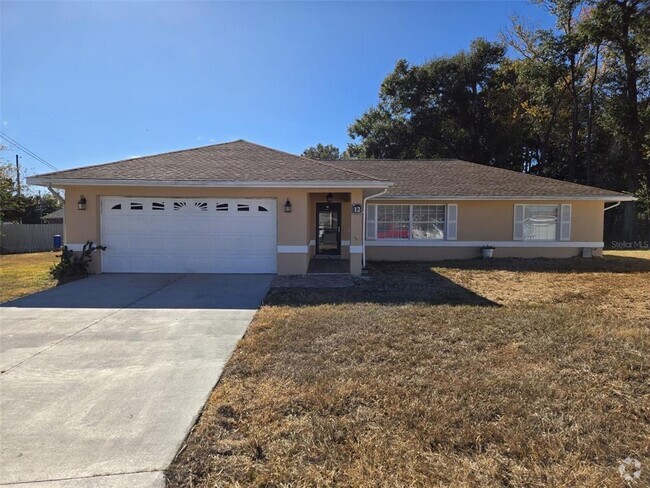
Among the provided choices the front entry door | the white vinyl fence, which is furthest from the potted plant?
the white vinyl fence

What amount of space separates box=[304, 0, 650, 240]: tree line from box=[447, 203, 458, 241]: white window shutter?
13.0 m

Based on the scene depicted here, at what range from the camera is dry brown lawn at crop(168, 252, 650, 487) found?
2693mm

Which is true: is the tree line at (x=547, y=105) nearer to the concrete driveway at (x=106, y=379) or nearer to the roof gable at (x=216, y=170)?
the roof gable at (x=216, y=170)

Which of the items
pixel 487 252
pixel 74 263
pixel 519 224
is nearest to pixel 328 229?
pixel 487 252

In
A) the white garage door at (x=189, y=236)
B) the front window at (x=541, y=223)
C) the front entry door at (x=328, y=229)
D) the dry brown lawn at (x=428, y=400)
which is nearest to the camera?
the dry brown lawn at (x=428, y=400)

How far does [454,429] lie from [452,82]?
97.9 ft

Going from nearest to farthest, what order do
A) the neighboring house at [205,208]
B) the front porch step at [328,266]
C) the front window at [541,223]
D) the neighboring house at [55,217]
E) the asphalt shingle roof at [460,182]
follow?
the neighboring house at [205,208] < the front porch step at [328,266] < the asphalt shingle roof at [460,182] < the front window at [541,223] < the neighboring house at [55,217]

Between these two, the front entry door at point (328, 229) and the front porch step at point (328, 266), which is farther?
the front entry door at point (328, 229)

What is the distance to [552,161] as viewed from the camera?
28.7 metres

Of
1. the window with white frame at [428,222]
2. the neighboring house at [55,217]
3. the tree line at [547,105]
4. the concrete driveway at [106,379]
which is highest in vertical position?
the tree line at [547,105]

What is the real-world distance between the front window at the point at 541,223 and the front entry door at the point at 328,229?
705 centimetres

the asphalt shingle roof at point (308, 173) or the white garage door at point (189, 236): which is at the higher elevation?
the asphalt shingle roof at point (308, 173)

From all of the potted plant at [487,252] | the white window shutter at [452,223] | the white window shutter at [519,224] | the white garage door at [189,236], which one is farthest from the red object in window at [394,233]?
the white garage door at [189,236]

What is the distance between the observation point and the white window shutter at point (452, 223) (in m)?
14.9
